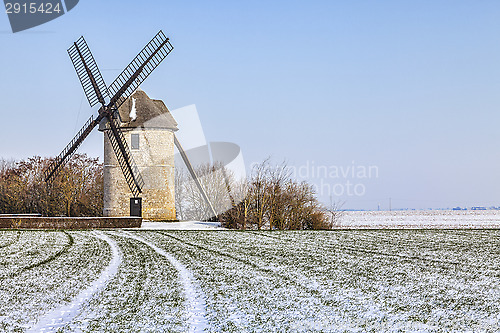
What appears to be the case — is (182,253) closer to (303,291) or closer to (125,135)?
(303,291)

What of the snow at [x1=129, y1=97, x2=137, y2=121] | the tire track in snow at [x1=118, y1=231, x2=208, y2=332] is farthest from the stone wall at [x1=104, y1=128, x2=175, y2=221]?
the tire track in snow at [x1=118, y1=231, x2=208, y2=332]

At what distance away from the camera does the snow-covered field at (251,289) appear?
7.39m

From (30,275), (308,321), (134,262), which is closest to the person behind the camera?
(308,321)

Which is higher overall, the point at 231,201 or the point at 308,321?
the point at 231,201

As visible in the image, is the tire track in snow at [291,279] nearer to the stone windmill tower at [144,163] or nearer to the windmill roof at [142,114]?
the stone windmill tower at [144,163]

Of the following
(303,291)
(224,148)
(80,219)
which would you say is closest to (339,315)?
(303,291)

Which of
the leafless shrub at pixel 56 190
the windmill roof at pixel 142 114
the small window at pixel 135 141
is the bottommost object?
the leafless shrub at pixel 56 190

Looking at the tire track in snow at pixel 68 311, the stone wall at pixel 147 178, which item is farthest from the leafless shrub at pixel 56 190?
the tire track in snow at pixel 68 311

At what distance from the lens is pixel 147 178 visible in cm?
3591

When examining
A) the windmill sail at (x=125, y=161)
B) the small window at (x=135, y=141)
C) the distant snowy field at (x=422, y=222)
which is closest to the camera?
the windmill sail at (x=125, y=161)

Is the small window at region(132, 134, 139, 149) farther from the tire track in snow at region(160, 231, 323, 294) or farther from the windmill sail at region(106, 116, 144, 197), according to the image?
the tire track in snow at region(160, 231, 323, 294)

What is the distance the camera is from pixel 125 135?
35.9 meters

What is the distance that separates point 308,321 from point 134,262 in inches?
302

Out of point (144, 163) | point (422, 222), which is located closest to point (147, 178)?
point (144, 163)
